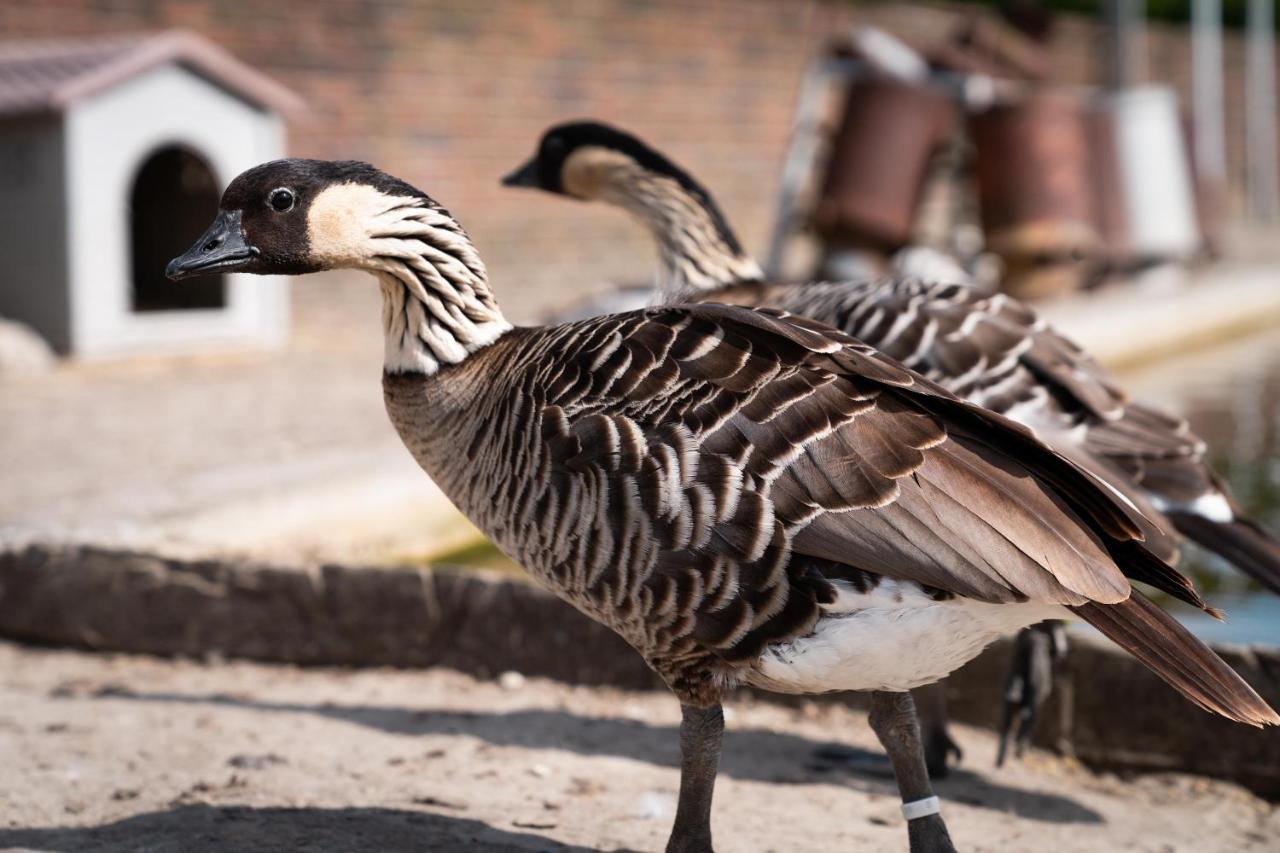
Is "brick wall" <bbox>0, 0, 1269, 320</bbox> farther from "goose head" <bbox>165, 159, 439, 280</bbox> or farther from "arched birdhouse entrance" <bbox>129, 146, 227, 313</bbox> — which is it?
"goose head" <bbox>165, 159, 439, 280</bbox>

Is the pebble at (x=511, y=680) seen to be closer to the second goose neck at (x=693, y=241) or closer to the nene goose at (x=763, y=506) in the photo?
the second goose neck at (x=693, y=241)

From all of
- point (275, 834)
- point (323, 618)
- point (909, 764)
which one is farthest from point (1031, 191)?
point (275, 834)

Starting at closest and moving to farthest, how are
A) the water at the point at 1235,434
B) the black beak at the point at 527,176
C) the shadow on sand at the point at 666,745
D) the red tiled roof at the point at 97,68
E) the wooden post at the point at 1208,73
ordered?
the shadow on sand at the point at 666,745 → the black beak at the point at 527,176 → the water at the point at 1235,434 → the red tiled roof at the point at 97,68 → the wooden post at the point at 1208,73

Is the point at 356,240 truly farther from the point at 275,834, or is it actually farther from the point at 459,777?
the point at 459,777

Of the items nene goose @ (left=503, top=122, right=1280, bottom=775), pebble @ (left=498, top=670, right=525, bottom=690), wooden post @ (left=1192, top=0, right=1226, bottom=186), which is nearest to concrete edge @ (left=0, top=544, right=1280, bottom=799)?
pebble @ (left=498, top=670, right=525, bottom=690)

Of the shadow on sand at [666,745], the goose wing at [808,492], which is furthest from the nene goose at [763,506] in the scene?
the shadow on sand at [666,745]

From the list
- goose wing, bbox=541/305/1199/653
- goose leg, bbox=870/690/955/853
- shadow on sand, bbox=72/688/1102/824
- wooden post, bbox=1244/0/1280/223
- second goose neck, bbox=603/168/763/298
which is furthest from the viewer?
wooden post, bbox=1244/0/1280/223

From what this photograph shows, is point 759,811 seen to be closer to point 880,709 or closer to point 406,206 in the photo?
point 880,709

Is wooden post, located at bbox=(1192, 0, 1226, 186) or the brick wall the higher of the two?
wooden post, located at bbox=(1192, 0, 1226, 186)

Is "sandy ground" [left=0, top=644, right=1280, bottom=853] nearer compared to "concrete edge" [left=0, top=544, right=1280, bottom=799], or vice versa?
"sandy ground" [left=0, top=644, right=1280, bottom=853]

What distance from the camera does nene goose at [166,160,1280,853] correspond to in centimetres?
274

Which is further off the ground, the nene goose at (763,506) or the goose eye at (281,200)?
the goose eye at (281,200)

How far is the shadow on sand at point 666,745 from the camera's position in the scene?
383 centimetres

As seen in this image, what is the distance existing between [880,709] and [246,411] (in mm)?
5483
